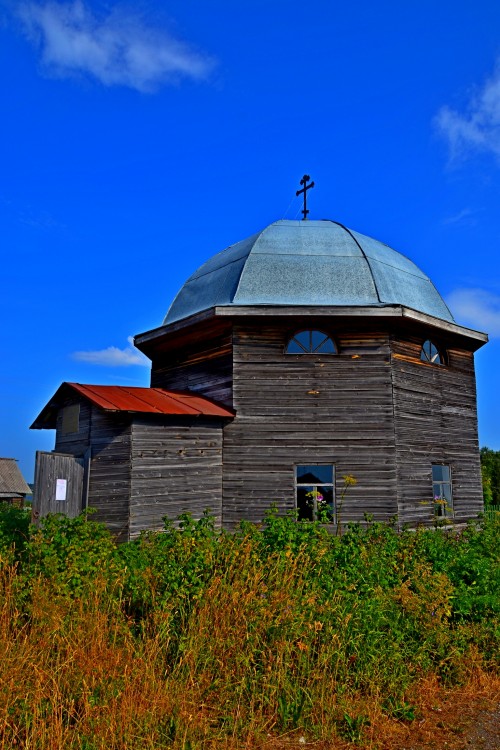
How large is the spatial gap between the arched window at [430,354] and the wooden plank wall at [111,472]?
290 inches

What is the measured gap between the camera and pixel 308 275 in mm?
13438

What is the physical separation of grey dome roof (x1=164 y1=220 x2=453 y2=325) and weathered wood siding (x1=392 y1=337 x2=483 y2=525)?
4.84 ft

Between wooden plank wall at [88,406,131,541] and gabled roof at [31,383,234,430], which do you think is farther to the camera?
gabled roof at [31,383,234,430]

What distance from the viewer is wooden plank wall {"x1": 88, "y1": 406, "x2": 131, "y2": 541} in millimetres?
10719

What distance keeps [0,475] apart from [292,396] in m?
32.1

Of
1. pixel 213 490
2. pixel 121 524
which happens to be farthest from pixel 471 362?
pixel 121 524

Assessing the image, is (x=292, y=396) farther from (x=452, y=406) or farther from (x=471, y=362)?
A: (x=471, y=362)

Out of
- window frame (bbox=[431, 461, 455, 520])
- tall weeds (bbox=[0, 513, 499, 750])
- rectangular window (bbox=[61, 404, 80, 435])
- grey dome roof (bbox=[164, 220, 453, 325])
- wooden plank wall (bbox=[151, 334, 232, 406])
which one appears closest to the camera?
tall weeds (bbox=[0, 513, 499, 750])

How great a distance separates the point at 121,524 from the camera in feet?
34.9

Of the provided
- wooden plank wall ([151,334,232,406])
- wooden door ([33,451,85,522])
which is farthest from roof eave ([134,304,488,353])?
wooden door ([33,451,85,522])

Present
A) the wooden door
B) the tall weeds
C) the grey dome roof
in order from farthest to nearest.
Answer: the grey dome roof, the wooden door, the tall weeds

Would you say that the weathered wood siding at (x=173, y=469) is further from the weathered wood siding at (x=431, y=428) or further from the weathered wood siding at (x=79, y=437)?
the weathered wood siding at (x=431, y=428)

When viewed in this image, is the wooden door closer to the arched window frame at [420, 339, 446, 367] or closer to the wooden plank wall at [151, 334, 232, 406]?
the wooden plank wall at [151, 334, 232, 406]

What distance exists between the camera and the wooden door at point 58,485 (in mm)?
10617
